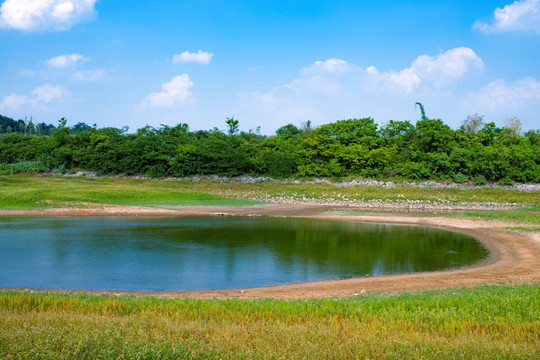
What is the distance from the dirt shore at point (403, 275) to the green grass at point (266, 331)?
17.1 ft

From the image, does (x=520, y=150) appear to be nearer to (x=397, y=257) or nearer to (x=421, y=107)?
(x=421, y=107)

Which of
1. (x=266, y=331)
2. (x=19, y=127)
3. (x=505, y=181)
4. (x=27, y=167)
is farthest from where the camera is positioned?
(x=19, y=127)

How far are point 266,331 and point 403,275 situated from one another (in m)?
12.5

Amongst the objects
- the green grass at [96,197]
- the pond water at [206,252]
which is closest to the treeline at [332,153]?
the green grass at [96,197]

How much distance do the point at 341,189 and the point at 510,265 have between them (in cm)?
3755

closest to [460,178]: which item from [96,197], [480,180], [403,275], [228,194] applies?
[480,180]

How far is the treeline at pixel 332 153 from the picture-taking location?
2381 inches

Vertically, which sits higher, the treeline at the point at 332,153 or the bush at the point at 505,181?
the treeline at the point at 332,153

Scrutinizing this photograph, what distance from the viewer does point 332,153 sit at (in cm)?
6631

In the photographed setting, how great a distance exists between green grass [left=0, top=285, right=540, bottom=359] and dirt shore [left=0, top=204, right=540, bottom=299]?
5218mm

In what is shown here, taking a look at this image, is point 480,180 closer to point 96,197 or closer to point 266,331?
point 96,197

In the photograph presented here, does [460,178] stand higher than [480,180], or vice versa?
[460,178]

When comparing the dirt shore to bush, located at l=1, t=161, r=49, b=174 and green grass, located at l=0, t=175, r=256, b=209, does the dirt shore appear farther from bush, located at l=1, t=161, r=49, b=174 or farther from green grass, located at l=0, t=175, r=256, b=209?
bush, located at l=1, t=161, r=49, b=174

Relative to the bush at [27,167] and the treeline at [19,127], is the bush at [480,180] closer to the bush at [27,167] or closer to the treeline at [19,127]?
the bush at [27,167]
